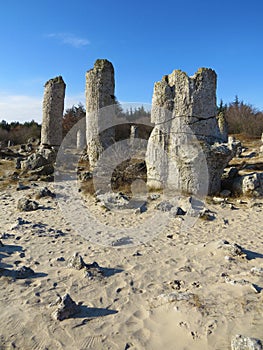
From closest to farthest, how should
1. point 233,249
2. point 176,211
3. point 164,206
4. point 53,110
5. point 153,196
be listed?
point 233,249, point 176,211, point 164,206, point 153,196, point 53,110

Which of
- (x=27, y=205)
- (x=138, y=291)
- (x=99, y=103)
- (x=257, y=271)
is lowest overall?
(x=138, y=291)

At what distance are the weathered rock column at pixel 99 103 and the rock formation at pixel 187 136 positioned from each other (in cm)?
257

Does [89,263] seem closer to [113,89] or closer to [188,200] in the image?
[188,200]

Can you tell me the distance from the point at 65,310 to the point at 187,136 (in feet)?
18.6

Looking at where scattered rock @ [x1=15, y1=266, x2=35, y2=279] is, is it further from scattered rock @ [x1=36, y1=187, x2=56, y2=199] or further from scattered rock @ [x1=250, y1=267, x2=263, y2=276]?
scattered rock @ [x1=36, y1=187, x2=56, y2=199]

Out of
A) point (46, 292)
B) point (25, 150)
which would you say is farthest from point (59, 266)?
point (25, 150)

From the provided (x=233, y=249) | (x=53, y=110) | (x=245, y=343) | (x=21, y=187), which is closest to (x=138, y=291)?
(x=245, y=343)

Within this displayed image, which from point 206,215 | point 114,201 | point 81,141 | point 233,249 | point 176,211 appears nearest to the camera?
point 233,249

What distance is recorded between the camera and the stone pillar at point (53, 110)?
42.7 ft

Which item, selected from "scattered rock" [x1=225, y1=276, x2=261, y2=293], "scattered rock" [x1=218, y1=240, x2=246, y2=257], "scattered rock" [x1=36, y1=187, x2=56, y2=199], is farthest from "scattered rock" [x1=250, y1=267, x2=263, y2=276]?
"scattered rock" [x1=36, y1=187, x2=56, y2=199]

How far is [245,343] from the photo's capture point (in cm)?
A: 226

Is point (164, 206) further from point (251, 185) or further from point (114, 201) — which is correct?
point (251, 185)

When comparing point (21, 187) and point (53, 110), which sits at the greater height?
point (53, 110)

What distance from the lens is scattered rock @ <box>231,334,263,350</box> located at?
2211 mm
